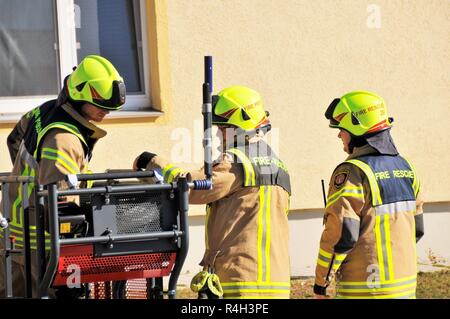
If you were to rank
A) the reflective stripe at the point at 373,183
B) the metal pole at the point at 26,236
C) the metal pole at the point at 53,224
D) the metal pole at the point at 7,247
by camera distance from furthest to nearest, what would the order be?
the reflective stripe at the point at 373,183 < the metal pole at the point at 7,247 < the metal pole at the point at 26,236 < the metal pole at the point at 53,224

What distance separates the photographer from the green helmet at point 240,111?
6.27 metres

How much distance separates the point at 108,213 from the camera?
17.2 ft

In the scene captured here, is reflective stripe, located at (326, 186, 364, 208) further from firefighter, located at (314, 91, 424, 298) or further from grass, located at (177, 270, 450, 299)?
grass, located at (177, 270, 450, 299)

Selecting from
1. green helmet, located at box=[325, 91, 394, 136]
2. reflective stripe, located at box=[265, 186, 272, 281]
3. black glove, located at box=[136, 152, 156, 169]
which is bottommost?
reflective stripe, located at box=[265, 186, 272, 281]

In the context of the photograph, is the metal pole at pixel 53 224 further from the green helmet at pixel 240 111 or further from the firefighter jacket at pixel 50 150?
the green helmet at pixel 240 111

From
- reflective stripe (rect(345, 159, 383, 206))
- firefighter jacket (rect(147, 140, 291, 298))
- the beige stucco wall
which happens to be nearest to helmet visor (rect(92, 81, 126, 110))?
firefighter jacket (rect(147, 140, 291, 298))

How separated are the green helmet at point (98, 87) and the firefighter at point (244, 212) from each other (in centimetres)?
36

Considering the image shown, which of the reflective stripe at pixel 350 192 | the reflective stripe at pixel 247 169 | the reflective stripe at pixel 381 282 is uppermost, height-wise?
the reflective stripe at pixel 247 169

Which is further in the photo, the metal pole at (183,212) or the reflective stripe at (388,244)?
the reflective stripe at (388,244)

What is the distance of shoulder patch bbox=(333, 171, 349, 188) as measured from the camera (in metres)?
6.12

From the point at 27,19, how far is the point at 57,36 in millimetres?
281

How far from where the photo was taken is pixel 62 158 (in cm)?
574

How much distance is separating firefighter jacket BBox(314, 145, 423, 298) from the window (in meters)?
3.27

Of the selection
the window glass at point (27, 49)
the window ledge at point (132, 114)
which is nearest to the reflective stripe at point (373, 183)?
the window ledge at point (132, 114)
